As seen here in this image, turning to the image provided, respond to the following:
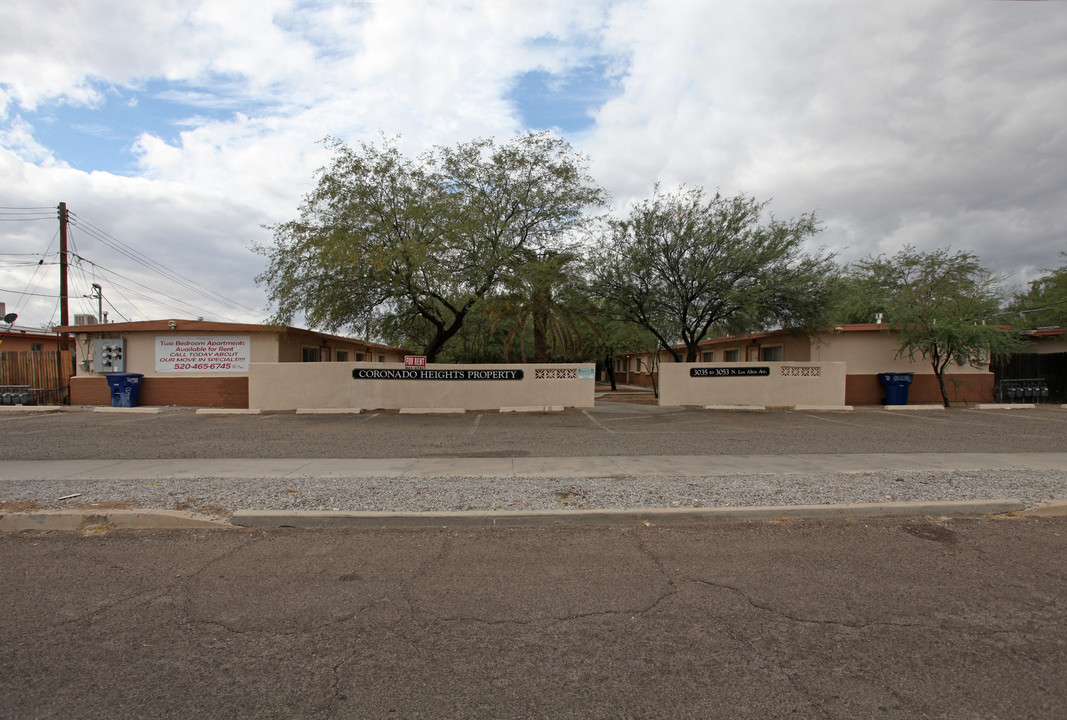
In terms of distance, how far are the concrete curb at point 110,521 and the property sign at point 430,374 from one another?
39.0 feet

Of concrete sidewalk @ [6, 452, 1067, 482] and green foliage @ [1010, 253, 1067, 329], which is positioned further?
green foliage @ [1010, 253, 1067, 329]

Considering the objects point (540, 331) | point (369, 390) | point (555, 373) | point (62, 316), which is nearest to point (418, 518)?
point (369, 390)

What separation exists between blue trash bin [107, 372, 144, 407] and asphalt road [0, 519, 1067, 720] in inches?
594

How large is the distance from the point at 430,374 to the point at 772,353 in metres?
16.0

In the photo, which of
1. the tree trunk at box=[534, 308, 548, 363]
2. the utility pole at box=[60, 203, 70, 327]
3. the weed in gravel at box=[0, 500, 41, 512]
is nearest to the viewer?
the weed in gravel at box=[0, 500, 41, 512]

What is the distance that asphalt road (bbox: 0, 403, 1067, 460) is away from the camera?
10.8 metres

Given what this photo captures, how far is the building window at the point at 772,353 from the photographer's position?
24750mm

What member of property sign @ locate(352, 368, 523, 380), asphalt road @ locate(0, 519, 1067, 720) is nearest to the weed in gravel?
asphalt road @ locate(0, 519, 1067, 720)

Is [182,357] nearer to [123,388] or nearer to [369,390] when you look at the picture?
[123,388]

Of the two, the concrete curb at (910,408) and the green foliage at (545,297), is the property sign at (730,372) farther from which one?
the green foliage at (545,297)

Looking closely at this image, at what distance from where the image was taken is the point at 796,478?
8.05m

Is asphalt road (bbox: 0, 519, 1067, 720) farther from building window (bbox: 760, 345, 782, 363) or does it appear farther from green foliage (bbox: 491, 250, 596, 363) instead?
building window (bbox: 760, 345, 782, 363)

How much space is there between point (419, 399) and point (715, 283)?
11371mm

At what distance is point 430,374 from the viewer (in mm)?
18281
